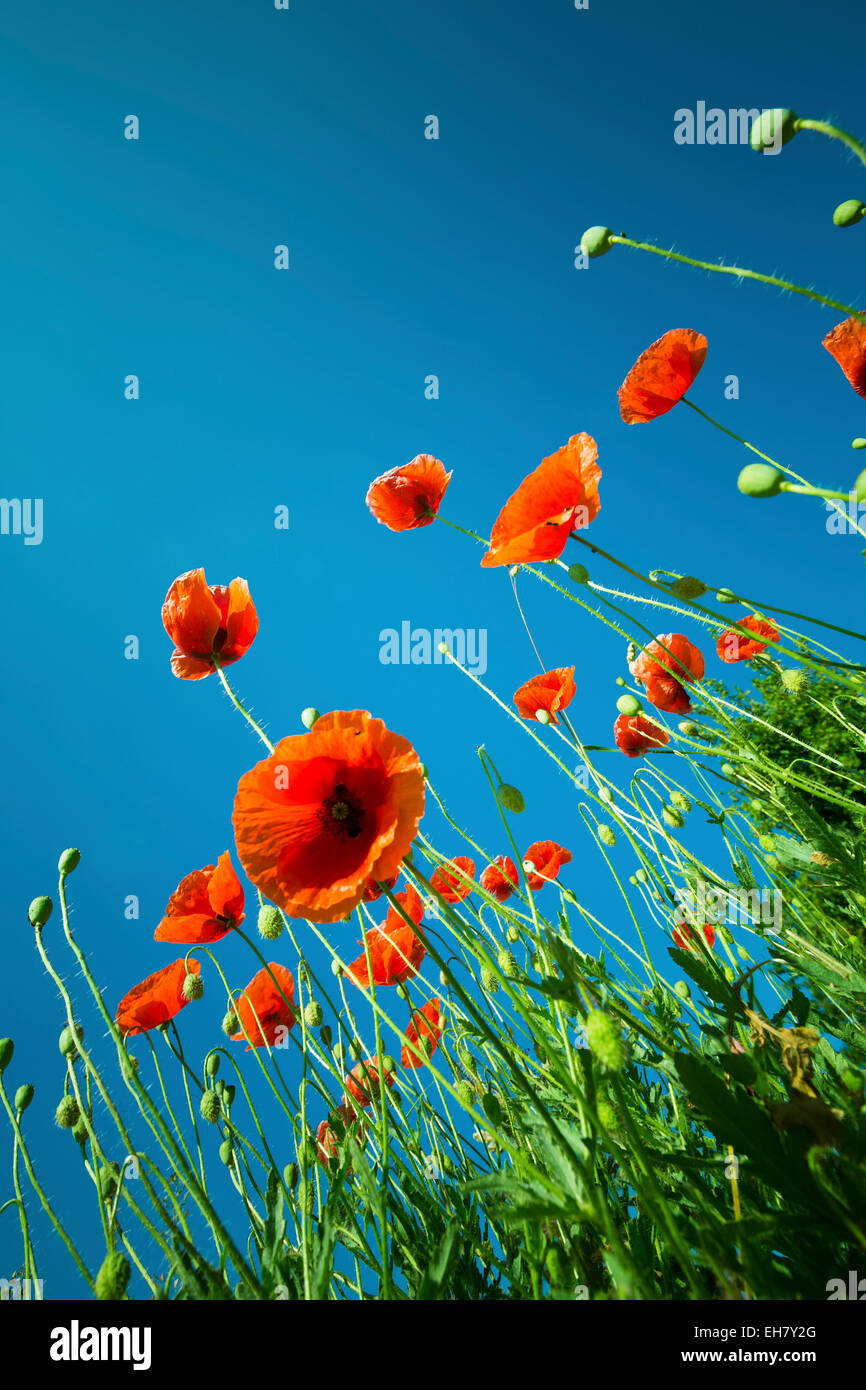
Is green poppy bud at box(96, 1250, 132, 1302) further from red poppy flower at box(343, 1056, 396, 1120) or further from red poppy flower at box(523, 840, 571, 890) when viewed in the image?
red poppy flower at box(523, 840, 571, 890)

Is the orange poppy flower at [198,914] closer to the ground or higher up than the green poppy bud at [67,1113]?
higher up

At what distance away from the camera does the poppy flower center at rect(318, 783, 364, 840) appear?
99 cm

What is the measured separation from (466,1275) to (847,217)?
1397 mm

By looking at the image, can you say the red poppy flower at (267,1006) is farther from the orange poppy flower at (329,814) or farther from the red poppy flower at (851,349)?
the red poppy flower at (851,349)

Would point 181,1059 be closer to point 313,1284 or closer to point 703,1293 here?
point 313,1284

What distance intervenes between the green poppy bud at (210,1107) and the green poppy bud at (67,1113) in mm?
211

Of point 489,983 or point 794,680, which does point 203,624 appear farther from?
point 794,680

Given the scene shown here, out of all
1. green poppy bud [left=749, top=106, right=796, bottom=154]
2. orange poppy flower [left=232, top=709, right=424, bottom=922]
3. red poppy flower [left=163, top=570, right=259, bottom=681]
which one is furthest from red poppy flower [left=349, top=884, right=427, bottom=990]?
green poppy bud [left=749, top=106, right=796, bottom=154]

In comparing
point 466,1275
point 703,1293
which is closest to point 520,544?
point 703,1293

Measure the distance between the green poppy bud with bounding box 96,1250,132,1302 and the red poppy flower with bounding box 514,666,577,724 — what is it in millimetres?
1263

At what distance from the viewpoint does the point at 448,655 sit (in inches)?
62.9

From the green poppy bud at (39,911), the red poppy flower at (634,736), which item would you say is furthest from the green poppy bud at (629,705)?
the green poppy bud at (39,911)

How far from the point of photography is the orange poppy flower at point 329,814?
2.75 ft

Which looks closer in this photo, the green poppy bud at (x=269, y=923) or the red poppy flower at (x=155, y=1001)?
the green poppy bud at (x=269, y=923)
